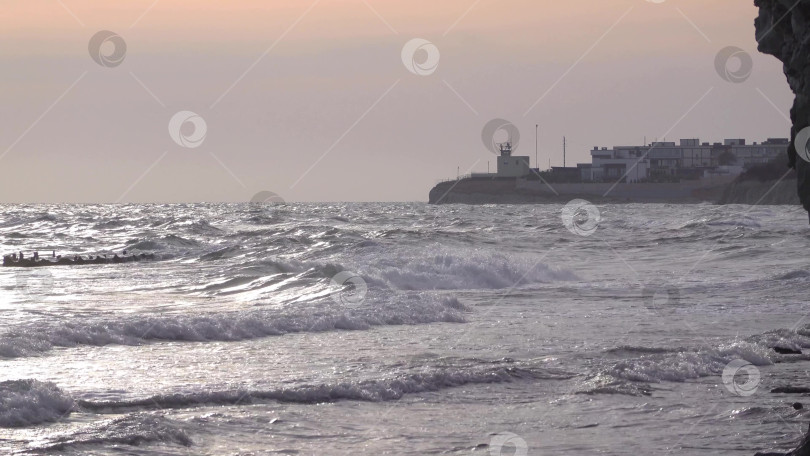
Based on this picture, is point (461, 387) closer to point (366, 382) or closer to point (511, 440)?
point (366, 382)

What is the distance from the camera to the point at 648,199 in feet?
524

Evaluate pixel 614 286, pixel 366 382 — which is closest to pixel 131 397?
pixel 366 382

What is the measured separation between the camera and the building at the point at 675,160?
16512cm

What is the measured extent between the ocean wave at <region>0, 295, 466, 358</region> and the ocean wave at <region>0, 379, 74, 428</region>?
9.94ft

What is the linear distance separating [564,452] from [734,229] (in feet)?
141

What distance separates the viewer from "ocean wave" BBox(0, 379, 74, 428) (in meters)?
8.53

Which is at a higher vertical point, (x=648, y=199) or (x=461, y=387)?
(x=648, y=199)

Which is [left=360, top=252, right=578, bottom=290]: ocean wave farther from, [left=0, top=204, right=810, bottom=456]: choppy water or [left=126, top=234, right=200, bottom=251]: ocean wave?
[left=126, top=234, right=200, bottom=251]: ocean wave

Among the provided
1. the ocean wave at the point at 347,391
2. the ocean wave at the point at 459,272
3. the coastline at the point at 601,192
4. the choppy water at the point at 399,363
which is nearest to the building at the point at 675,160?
the coastline at the point at 601,192

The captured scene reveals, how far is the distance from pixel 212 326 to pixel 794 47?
964cm

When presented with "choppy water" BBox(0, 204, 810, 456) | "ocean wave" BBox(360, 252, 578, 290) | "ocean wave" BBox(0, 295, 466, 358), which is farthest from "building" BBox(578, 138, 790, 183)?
"ocean wave" BBox(0, 295, 466, 358)

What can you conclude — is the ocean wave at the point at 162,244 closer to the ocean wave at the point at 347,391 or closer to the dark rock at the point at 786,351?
the dark rock at the point at 786,351

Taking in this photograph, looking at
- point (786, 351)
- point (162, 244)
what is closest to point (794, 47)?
point (786, 351)

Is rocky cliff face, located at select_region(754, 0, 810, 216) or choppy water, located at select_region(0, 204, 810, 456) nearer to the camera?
rocky cliff face, located at select_region(754, 0, 810, 216)
